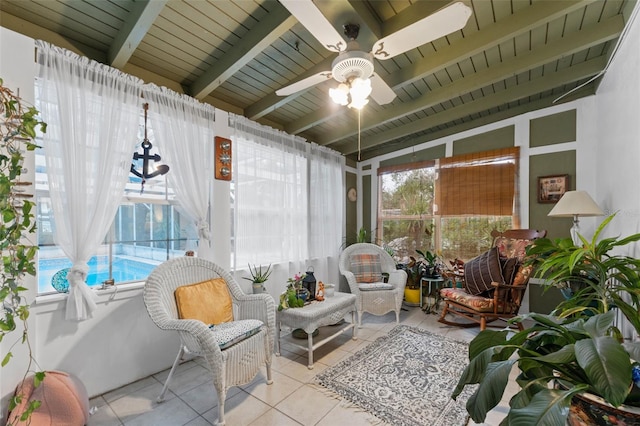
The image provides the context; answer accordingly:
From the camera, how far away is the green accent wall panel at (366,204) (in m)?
4.99

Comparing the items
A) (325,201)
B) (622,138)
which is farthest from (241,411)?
(622,138)

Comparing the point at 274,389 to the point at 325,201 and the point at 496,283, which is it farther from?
the point at 325,201

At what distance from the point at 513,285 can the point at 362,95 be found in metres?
2.58

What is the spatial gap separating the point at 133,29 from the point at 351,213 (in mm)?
3878

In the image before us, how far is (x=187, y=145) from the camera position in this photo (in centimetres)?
255

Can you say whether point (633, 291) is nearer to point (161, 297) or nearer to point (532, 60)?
point (532, 60)

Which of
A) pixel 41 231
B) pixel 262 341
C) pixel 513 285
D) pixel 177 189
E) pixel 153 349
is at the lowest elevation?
pixel 153 349

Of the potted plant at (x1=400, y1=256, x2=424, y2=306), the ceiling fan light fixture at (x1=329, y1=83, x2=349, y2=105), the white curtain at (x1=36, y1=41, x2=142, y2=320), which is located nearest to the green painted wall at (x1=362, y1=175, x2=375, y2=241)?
the potted plant at (x1=400, y1=256, x2=424, y2=306)

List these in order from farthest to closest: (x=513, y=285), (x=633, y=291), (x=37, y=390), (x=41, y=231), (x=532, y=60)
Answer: (x=513, y=285), (x=532, y=60), (x=41, y=231), (x=37, y=390), (x=633, y=291)

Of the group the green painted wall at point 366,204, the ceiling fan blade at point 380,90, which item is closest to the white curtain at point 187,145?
the ceiling fan blade at point 380,90

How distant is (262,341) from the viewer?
2051 millimetres

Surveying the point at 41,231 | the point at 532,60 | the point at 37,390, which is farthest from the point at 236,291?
the point at 532,60

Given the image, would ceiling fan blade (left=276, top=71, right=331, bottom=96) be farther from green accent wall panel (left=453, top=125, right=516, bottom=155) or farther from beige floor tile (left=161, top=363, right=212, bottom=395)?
green accent wall panel (left=453, top=125, right=516, bottom=155)

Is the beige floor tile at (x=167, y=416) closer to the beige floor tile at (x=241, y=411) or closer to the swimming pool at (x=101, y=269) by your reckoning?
the beige floor tile at (x=241, y=411)
